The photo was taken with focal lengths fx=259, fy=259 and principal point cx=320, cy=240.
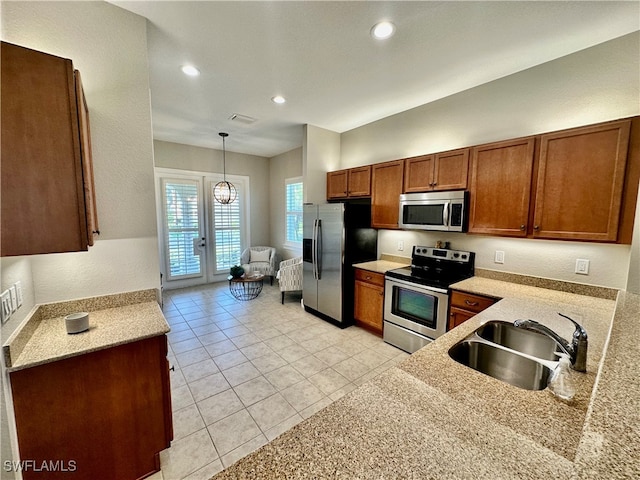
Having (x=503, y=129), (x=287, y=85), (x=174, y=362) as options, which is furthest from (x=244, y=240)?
(x=503, y=129)

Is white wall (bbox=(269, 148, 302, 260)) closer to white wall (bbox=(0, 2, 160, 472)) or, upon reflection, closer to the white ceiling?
the white ceiling

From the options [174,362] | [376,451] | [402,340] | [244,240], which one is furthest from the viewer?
[244,240]

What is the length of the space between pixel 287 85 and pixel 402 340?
3.02 meters

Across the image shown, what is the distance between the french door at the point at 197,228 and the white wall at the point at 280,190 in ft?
2.04

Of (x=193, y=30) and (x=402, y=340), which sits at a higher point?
(x=193, y=30)

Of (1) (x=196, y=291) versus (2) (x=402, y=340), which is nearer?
(2) (x=402, y=340)

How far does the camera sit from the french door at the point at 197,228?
5.04 m

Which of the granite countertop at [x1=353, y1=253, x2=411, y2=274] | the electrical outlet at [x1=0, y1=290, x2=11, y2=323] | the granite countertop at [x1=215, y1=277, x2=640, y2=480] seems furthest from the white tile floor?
the granite countertop at [x1=215, y1=277, x2=640, y2=480]

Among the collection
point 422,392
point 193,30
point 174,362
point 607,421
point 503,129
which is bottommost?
point 174,362

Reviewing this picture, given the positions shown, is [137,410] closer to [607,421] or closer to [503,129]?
[607,421]

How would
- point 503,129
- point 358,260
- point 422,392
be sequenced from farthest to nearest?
point 358,260, point 503,129, point 422,392

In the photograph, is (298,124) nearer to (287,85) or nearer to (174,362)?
(287,85)

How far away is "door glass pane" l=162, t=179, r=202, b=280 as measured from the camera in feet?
16.5

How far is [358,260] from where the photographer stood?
11.6 ft
